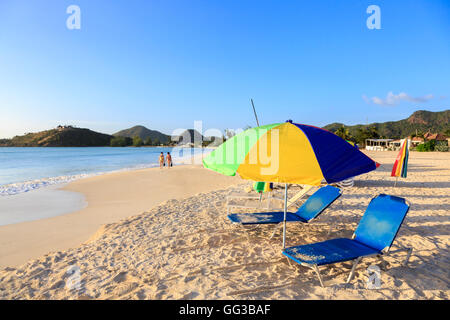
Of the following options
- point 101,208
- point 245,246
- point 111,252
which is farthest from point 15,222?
point 245,246

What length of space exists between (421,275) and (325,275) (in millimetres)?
1175

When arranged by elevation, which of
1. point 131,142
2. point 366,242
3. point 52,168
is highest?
point 131,142

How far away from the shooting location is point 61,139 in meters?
92.9

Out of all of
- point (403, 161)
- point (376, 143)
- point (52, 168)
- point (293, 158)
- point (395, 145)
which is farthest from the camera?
point (376, 143)

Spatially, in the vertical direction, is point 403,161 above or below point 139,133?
below

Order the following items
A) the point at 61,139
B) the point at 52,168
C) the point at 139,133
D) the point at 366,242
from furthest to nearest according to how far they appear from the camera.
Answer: the point at 139,133 < the point at 61,139 < the point at 52,168 < the point at 366,242

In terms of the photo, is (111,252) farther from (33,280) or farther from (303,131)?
(303,131)

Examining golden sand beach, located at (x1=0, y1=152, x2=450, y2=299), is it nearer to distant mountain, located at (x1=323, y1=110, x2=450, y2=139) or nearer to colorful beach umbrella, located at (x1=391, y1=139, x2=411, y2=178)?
colorful beach umbrella, located at (x1=391, y1=139, x2=411, y2=178)

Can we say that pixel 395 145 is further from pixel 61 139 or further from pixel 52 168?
pixel 61 139

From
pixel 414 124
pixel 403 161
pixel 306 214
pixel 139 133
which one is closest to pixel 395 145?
pixel 403 161

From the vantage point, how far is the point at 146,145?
399 feet

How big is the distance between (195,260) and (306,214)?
7.03ft

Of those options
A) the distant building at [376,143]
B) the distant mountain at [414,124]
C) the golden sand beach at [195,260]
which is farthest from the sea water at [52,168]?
the distant mountain at [414,124]

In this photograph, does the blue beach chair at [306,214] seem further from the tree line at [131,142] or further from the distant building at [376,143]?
the tree line at [131,142]
